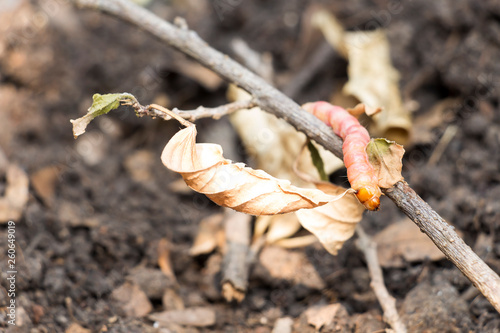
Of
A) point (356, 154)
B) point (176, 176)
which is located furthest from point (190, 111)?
point (176, 176)

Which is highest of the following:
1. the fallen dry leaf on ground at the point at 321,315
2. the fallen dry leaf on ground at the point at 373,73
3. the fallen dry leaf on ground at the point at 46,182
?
the fallen dry leaf on ground at the point at 373,73

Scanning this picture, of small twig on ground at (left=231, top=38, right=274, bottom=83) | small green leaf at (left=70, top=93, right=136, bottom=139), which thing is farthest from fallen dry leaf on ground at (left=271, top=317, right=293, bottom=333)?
small twig on ground at (left=231, top=38, right=274, bottom=83)

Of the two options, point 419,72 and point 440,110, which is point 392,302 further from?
point 419,72

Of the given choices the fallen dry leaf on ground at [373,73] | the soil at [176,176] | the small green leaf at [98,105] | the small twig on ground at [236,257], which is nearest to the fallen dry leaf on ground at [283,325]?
the soil at [176,176]

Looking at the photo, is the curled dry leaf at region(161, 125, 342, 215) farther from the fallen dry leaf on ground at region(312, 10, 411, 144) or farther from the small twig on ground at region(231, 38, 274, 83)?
the small twig on ground at region(231, 38, 274, 83)

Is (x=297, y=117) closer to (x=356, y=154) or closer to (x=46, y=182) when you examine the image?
(x=356, y=154)

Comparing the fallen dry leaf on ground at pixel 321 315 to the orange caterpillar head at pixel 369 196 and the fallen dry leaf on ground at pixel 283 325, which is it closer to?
the fallen dry leaf on ground at pixel 283 325

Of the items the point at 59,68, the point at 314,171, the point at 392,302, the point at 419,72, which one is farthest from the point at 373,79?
the point at 59,68
